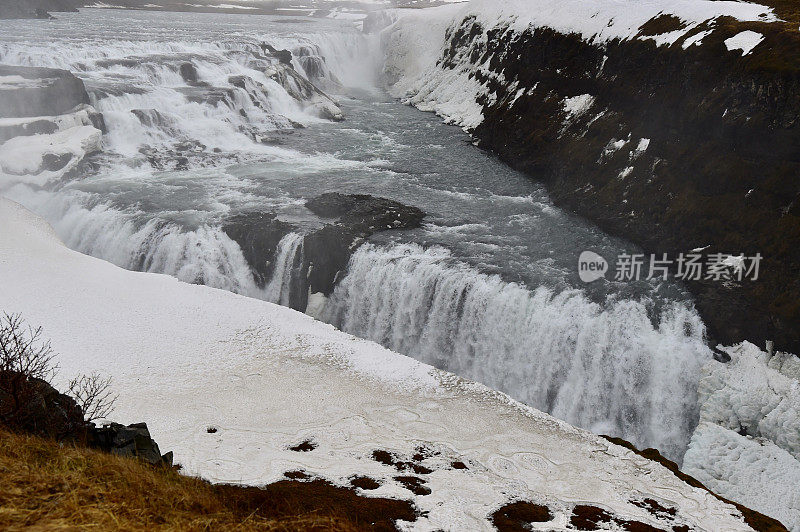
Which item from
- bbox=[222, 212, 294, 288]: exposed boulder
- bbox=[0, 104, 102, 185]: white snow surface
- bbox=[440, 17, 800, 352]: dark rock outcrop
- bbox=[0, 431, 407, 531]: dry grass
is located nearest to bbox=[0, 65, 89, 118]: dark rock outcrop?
bbox=[0, 104, 102, 185]: white snow surface

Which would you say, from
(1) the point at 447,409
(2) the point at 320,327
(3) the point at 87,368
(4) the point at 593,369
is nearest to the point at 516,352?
(4) the point at 593,369

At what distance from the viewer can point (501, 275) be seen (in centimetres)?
2133

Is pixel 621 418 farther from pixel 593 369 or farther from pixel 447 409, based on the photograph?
pixel 447 409

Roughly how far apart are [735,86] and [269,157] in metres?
23.6

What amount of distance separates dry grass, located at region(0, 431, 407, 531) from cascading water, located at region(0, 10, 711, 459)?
10.5 meters

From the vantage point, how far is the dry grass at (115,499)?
659 cm

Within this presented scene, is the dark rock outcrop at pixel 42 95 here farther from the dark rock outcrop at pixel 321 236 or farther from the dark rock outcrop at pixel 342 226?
the dark rock outcrop at pixel 342 226

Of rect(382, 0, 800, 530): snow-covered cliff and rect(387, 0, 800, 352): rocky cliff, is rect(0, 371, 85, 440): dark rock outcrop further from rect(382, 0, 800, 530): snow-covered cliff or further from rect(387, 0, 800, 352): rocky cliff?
rect(387, 0, 800, 352): rocky cliff

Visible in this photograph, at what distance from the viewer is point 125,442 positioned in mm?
11070

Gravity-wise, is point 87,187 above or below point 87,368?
above

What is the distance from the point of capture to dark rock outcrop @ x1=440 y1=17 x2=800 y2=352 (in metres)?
19.2

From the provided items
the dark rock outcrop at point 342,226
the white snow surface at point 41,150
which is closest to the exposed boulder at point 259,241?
the dark rock outcrop at point 342,226

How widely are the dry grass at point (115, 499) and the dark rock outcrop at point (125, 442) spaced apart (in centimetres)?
88

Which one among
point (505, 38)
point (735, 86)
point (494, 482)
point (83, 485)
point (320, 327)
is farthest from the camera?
point (505, 38)
